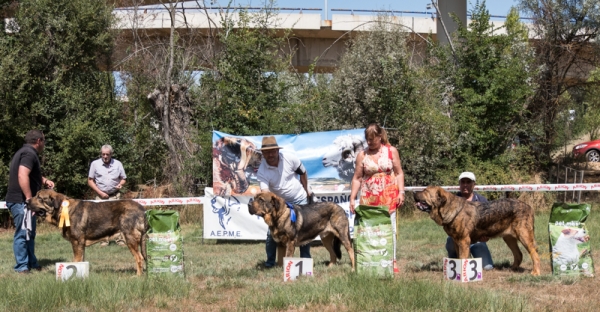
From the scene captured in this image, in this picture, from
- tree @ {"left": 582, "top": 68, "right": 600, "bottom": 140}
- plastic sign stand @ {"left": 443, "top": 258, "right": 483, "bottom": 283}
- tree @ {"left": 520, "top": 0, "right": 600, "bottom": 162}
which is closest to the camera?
plastic sign stand @ {"left": 443, "top": 258, "right": 483, "bottom": 283}

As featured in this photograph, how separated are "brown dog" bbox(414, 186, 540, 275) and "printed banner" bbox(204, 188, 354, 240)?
15.5 feet

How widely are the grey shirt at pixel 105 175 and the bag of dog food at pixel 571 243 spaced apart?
756 centimetres

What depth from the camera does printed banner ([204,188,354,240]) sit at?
40.1ft

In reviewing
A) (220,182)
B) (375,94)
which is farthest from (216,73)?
(220,182)

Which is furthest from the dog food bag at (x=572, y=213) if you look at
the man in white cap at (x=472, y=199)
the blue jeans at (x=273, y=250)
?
the blue jeans at (x=273, y=250)

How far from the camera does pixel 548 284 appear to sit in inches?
266

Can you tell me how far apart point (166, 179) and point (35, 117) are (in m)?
3.79

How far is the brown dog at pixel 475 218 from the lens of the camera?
Answer: 7.39 metres

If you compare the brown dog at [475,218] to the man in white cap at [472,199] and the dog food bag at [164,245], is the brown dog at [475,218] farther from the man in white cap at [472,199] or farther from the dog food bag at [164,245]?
the dog food bag at [164,245]

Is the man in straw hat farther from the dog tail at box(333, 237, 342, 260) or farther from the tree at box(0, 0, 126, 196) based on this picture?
the tree at box(0, 0, 126, 196)

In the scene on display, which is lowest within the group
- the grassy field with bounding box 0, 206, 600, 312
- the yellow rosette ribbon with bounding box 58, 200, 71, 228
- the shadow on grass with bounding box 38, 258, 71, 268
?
the shadow on grass with bounding box 38, 258, 71, 268

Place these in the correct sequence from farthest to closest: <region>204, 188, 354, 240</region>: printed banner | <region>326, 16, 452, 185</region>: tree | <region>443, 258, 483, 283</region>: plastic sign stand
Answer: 1. <region>326, 16, 452, 185</region>: tree
2. <region>204, 188, 354, 240</region>: printed banner
3. <region>443, 258, 483, 283</region>: plastic sign stand

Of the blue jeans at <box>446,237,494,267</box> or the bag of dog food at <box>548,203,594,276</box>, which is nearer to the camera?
the bag of dog food at <box>548,203,594,276</box>

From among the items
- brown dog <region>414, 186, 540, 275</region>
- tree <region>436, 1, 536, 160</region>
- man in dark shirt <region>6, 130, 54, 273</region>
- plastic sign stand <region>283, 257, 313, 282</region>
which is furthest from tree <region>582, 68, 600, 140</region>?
man in dark shirt <region>6, 130, 54, 273</region>
